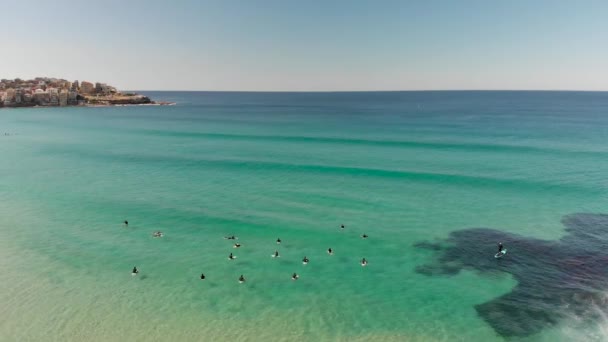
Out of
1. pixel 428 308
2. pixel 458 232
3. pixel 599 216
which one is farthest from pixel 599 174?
pixel 428 308

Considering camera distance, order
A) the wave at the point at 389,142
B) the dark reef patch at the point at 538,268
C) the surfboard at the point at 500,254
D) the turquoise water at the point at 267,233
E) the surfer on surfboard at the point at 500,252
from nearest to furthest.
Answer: the turquoise water at the point at 267,233, the dark reef patch at the point at 538,268, the surfboard at the point at 500,254, the surfer on surfboard at the point at 500,252, the wave at the point at 389,142

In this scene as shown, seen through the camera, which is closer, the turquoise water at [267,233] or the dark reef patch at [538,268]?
the turquoise water at [267,233]

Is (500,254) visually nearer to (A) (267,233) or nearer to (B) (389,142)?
(A) (267,233)

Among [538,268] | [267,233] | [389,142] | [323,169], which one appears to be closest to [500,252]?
[538,268]

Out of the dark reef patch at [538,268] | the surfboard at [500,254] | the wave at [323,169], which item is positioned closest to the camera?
the dark reef patch at [538,268]

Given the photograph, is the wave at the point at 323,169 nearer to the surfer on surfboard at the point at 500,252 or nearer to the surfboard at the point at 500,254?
the surfer on surfboard at the point at 500,252

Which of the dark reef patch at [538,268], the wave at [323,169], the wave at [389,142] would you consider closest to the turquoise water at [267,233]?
the wave at [323,169]

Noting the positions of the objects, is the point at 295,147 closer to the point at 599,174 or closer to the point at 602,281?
the point at 599,174
